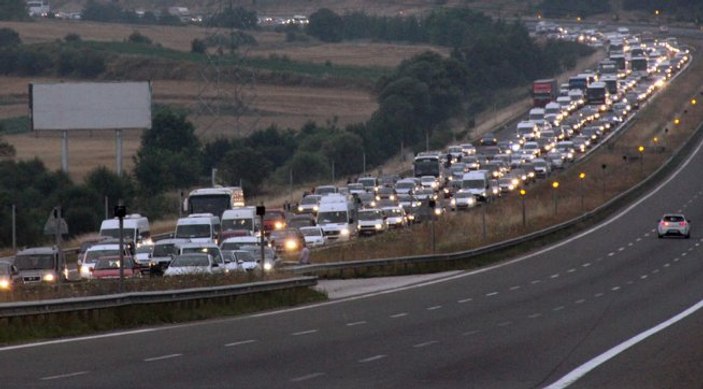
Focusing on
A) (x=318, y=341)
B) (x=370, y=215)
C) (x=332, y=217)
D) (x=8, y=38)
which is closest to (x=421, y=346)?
(x=318, y=341)

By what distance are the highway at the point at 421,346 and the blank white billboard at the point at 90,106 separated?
55615 mm

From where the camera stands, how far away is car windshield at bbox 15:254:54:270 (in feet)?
154

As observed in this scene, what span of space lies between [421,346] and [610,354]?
128 inches

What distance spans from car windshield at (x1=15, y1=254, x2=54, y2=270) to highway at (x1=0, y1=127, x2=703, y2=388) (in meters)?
10.8

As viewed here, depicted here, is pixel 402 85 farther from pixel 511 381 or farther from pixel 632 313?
pixel 511 381

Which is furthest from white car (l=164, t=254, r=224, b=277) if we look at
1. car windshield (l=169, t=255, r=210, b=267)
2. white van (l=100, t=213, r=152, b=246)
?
white van (l=100, t=213, r=152, b=246)

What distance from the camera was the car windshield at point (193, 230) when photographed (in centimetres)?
5791

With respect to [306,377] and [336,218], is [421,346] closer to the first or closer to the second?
[306,377]

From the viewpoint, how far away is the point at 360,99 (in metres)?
183

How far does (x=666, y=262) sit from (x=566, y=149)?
60.9 metres

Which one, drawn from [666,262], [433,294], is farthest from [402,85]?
[433,294]

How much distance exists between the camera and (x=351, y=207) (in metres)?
72.4

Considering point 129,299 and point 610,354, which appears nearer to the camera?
point 610,354

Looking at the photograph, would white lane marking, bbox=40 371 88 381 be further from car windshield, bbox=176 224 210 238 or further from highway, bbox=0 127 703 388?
car windshield, bbox=176 224 210 238
